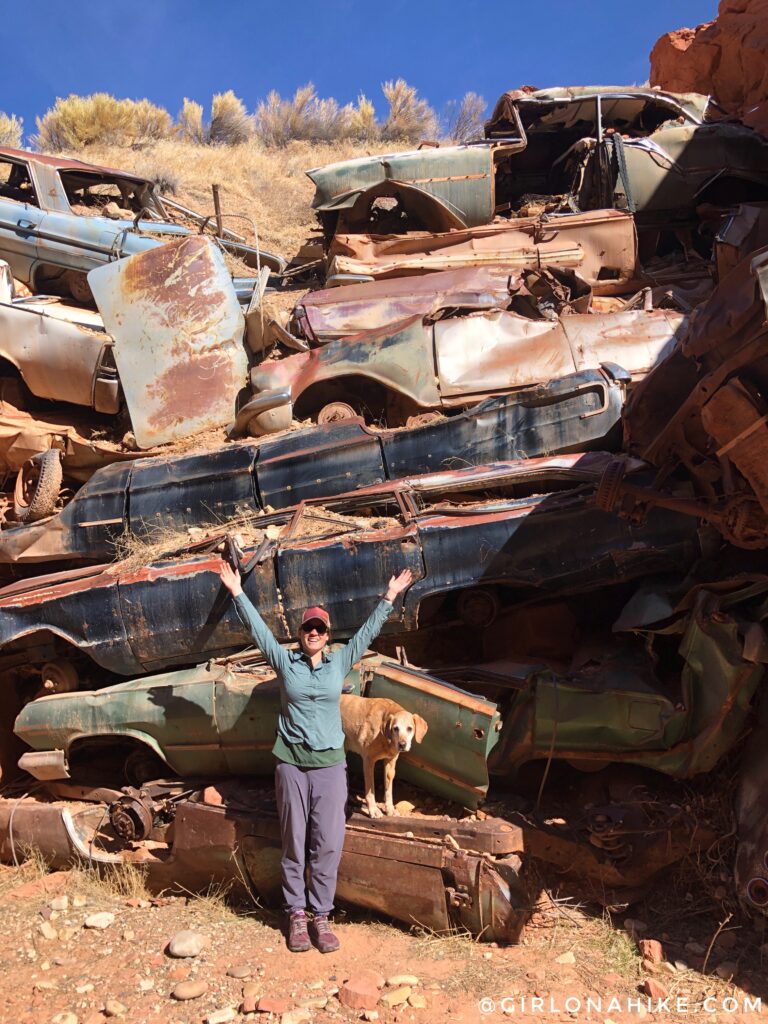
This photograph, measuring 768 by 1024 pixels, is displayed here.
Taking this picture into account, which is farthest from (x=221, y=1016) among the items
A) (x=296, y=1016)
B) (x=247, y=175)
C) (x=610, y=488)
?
(x=247, y=175)

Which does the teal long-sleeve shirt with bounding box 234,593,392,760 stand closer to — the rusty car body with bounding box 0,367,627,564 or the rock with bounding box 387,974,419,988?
the rock with bounding box 387,974,419,988

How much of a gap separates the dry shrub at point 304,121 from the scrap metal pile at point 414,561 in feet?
52.4

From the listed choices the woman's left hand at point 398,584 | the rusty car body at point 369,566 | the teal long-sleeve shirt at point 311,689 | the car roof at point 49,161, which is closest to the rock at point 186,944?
the teal long-sleeve shirt at point 311,689

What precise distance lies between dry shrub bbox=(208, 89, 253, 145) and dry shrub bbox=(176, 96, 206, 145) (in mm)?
292

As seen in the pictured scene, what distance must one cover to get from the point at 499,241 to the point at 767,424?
24.3 feet

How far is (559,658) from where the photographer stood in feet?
18.0

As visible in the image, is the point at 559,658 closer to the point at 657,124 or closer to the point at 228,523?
the point at 228,523

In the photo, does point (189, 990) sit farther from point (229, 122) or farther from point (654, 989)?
point (229, 122)

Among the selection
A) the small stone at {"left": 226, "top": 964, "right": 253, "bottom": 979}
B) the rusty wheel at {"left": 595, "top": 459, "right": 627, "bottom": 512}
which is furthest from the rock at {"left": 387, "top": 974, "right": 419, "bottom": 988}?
the rusty wheel at {"left": 595, "top": 459, "right": 627, "bottom": 512}

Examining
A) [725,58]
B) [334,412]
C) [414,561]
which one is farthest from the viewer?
[725,58]

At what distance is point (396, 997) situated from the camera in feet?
12.4

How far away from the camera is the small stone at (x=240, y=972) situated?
159 inches

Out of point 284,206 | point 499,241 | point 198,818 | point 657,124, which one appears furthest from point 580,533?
point 284,206

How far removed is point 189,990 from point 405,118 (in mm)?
23194
